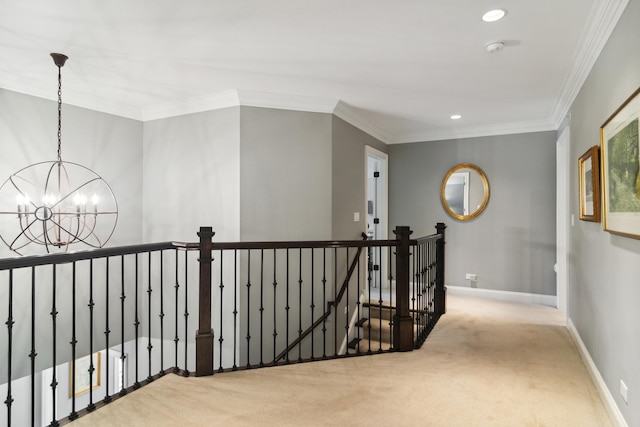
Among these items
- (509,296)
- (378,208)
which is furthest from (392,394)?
(378,208)

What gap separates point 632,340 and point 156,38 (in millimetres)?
3555

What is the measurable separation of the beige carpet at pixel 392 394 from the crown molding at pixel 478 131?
9.91 ft

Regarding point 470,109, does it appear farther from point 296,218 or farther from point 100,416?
point 100,416

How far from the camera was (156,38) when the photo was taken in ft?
8.94

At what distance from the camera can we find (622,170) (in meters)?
1.95

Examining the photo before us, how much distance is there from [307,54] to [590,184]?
2.40m

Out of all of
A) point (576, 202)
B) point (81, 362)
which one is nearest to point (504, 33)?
point (576, 202)

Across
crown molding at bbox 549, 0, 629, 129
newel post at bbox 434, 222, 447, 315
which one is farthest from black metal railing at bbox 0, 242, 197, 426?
crown molding at bbox 549, 0, 629, 129

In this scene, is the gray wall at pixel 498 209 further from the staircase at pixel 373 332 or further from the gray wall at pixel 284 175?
the gray wall at pixel 284 175

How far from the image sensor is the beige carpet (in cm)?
206

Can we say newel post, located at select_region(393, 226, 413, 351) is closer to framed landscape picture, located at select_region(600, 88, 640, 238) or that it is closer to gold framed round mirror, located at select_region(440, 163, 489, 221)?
framed landscape picture, located at select_region(600, 88, 640, 238)

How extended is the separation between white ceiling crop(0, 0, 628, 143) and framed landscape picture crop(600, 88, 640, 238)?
26.6 inches

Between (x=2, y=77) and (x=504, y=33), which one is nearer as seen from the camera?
(x=504, y=33)

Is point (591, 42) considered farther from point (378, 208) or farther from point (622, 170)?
point (378, 208)
